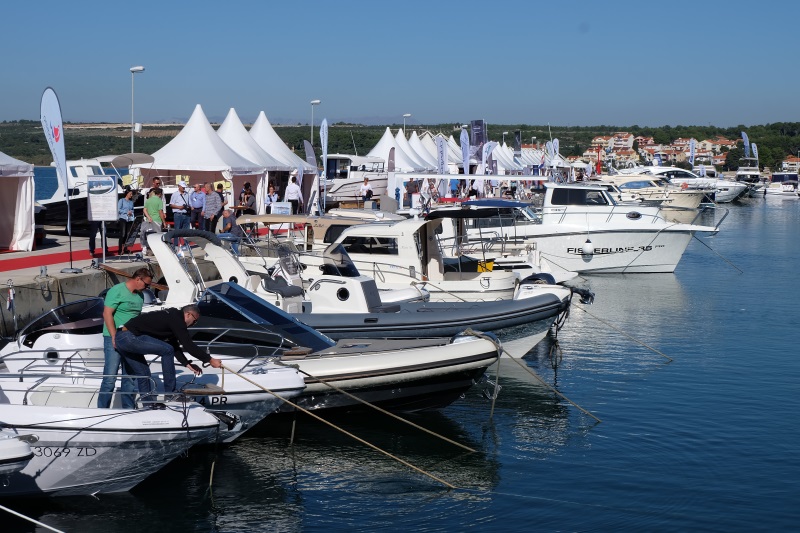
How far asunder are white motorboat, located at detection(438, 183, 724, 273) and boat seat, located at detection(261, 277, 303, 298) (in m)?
13.9

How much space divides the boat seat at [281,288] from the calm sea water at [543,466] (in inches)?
119

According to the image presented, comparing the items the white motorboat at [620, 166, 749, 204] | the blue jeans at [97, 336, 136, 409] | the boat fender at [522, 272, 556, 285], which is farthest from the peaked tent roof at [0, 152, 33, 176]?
the white motorboat at [620, 166, 749, 204]

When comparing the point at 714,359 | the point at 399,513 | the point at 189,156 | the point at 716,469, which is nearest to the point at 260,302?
the point at 399,513

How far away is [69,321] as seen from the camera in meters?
13.1

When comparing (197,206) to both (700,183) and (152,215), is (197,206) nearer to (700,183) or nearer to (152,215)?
(152,215)

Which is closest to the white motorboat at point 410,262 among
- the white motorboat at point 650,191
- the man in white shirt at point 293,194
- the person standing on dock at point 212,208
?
the person standing on dock at point 212,208

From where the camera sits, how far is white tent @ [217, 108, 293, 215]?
32.8 m

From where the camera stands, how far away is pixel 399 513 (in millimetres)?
10898

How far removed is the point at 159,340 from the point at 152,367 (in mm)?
1423

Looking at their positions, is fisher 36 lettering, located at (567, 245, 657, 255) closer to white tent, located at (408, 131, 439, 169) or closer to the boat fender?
the boat fender

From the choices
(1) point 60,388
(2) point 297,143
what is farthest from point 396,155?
(2) point 297,143

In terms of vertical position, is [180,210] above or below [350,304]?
above

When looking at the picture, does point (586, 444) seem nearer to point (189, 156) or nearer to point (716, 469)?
point (716, 469)

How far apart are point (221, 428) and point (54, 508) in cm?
199
